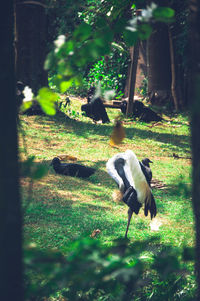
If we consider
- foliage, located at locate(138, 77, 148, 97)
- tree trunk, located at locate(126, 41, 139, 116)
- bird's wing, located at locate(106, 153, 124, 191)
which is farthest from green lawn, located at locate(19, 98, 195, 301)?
foliage, located at locate(138, 77, 148, 97)

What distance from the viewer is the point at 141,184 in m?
5.05

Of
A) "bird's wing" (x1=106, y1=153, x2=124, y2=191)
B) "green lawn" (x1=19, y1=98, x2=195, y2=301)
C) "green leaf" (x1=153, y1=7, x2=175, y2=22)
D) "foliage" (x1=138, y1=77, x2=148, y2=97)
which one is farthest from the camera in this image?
"foliage" (x1=138, y1=77, x2=148, y2=97)

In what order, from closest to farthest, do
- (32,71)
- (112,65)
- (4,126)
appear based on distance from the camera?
(4,126), (32,71), (112,65)

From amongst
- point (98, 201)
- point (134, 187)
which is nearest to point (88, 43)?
point (134, 187)

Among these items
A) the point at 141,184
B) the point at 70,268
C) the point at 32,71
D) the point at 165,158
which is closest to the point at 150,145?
the point at 165,158

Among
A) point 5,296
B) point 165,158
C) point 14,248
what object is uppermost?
point 14,248

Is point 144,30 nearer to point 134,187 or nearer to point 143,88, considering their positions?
point 134,187

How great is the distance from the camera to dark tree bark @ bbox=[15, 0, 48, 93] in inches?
459

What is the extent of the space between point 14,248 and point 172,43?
558 inches

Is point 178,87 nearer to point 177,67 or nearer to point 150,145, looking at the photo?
point 177,67

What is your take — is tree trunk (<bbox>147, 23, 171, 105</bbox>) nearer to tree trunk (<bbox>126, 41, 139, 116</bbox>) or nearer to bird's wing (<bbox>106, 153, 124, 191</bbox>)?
tree trunk (<bbox>126, 41, 139, 116</bbox>)

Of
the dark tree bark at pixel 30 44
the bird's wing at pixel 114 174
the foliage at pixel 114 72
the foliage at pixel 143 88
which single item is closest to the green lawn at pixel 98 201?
the bird's wing at pixel 114 174

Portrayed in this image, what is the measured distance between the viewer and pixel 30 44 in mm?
11852

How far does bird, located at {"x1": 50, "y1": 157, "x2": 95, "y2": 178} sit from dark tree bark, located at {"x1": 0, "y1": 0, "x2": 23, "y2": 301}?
615 cm
